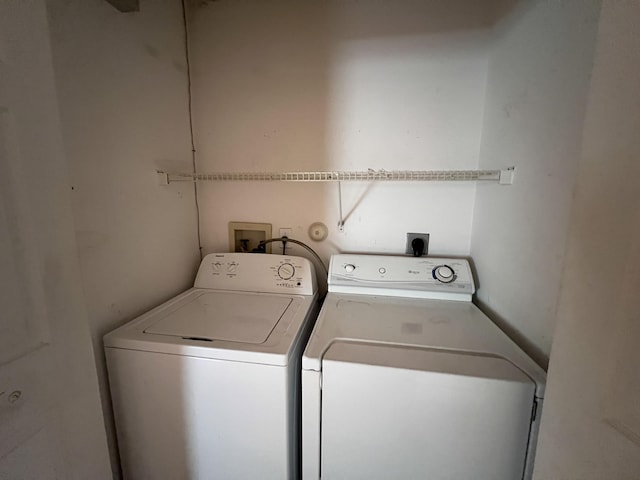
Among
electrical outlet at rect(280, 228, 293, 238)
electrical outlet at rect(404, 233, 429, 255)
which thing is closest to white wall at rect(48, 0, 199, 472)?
electrical outlet at rect(280, 228, 293, 238)

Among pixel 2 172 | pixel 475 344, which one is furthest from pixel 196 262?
pixel 475 344

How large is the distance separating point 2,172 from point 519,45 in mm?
1565

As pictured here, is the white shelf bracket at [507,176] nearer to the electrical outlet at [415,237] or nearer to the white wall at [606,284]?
the electrical outlet at [415,237]

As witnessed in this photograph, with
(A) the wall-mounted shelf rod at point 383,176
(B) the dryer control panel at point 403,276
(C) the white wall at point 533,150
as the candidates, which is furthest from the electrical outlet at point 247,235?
(C) the white wall at point 533,150

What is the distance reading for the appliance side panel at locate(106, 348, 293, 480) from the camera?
2.80ft

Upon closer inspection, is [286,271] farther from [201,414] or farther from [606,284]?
[606,284]

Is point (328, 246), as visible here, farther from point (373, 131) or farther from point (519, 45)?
point (519, 45)

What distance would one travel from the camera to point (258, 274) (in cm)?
136

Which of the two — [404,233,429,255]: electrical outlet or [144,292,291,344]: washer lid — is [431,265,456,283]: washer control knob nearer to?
[404,233,429,255]: electrical outlet

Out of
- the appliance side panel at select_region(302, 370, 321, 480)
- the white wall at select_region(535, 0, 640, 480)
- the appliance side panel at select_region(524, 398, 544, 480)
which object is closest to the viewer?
the white wall at select_region(535, 0, 640, 480)

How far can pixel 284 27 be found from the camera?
137cm

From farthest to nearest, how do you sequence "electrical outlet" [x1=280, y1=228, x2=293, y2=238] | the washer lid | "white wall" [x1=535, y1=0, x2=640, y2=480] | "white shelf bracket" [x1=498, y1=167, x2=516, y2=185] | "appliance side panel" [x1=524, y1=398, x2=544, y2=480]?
"electrical outlet" [x1=280, y1=228, x2=293, y2=238] < "white shelf bracket" [x1=498, y1=167, x2=516, y2=185] < the washer lid < "appliance side panel" [x1=524, y1=398, x2=544, y2=480] < "white wall" [x1=535, y1=0, x2=640, y2=480]

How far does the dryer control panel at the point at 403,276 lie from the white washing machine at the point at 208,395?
39 cm

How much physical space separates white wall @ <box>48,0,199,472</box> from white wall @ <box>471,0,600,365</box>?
151 cm
